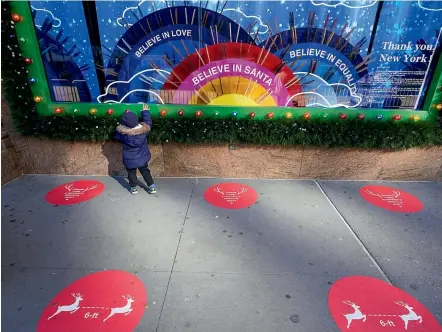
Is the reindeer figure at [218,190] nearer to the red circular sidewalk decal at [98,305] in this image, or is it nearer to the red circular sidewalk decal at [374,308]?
the red circular sidewalk decal at [98,305]

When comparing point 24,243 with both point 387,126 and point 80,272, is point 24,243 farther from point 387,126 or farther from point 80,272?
point 387,126

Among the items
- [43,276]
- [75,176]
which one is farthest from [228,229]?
[75,176]

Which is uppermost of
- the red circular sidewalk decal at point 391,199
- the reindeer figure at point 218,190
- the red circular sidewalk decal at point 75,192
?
the red circular sidewalk decal at point 391,199

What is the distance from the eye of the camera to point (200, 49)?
394cm

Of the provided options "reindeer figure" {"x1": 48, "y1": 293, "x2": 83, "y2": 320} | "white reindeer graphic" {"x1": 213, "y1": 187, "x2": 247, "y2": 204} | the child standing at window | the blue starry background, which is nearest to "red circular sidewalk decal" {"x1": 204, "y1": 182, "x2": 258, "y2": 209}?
"white reindeer graphic" {"x1": 213, "y1": 187, "x2": 247, "y2": 204}

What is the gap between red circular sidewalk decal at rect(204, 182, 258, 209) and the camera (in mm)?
3611

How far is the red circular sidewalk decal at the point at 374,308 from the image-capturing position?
2.00 metres

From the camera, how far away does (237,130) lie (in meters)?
4.12

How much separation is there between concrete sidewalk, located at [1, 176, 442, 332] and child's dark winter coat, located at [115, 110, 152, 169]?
0.52 m

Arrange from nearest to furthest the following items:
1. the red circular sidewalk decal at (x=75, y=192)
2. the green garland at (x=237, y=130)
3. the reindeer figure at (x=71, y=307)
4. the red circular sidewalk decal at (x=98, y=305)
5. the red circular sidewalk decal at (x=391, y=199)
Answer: the red circular sidewalk decal at (x=98, y=305) < the reindeer figure at (x=71, y=307) < the red circular sidewalk decal at (x=391, y=199) < the red circular sidewalk decal at (x=75, y=192) < the green garland at (x=237, y=130)

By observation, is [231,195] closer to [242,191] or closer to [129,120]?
[242,191]

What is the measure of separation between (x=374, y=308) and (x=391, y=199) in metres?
2.15

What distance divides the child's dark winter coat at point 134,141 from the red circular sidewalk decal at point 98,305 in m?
1.67

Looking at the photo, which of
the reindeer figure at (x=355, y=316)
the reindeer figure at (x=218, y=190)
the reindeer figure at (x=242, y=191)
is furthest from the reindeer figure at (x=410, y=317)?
the reindeer figure at (x=218, y=190)
